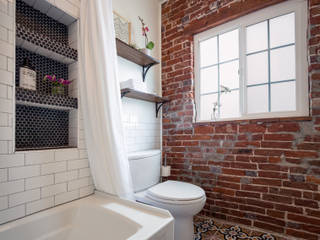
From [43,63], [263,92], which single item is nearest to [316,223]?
[263,92]

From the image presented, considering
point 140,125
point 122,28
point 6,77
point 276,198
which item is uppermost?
point 122,28

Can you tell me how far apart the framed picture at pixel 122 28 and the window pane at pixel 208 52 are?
0.87m

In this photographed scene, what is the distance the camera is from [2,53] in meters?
1.02

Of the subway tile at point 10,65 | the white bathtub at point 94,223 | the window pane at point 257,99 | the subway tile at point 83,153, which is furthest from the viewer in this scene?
the window pane at point 257,99

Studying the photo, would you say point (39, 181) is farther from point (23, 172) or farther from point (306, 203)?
point (306, 203)

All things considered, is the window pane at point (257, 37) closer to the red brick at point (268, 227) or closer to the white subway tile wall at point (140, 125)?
the white subway tile wall at point (140, 125)

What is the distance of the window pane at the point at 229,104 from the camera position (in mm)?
1942

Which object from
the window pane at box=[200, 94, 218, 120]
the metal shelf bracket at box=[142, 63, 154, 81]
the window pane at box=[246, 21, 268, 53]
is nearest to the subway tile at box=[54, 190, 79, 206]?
the metal shelf bracket at box=[142, 63, 154, 81]

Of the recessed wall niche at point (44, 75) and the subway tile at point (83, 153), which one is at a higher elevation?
the recessed wall niche at point (44, 75)

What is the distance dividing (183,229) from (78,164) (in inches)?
36.6

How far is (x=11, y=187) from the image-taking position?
1021 mm

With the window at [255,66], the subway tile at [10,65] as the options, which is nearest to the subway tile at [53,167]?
the subway tile at [10,65]

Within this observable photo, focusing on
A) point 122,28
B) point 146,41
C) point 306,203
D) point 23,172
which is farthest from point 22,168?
point 306,203

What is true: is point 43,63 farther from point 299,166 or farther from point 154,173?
point 299,166
